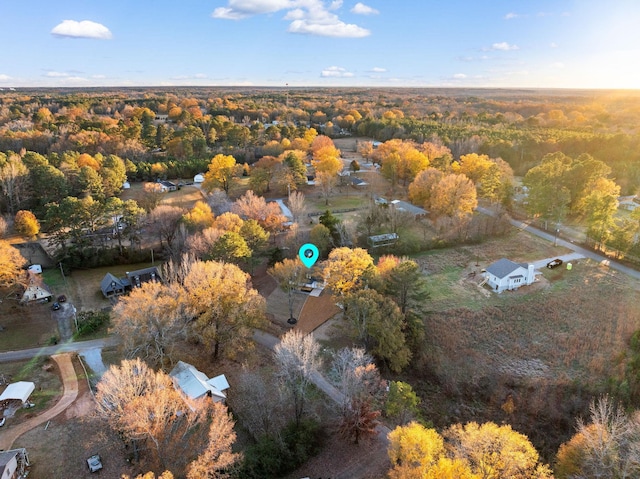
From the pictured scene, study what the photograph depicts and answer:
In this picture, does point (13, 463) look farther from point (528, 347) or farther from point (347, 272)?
point (528, 347)

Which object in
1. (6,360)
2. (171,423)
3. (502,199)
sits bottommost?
(6,360)

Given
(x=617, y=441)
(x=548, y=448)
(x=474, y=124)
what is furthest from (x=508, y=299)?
(x=474, y=124)

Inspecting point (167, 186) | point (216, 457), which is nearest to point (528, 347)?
point (216, 457)

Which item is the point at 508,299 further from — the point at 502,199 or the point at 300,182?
the point at 300,182

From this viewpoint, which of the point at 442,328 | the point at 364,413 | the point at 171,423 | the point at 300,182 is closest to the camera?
→ the point at 171,423

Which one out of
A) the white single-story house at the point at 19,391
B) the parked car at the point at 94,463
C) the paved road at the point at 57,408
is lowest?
the paved road at the point at 57,408

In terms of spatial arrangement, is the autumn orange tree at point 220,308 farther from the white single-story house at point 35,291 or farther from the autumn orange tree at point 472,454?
the white single-story house at point 35,291

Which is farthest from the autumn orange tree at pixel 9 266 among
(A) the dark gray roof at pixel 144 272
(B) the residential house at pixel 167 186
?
(B) the residential house at pixel 167 186
